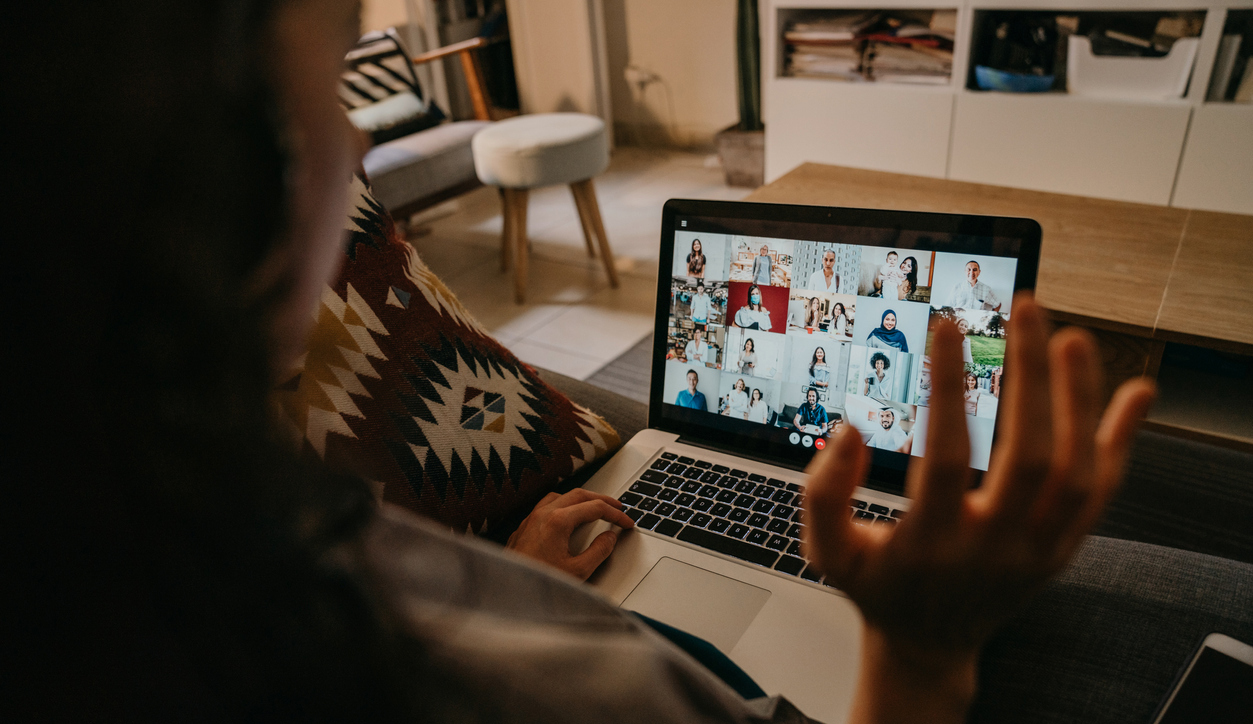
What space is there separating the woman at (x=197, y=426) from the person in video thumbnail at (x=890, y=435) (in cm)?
52

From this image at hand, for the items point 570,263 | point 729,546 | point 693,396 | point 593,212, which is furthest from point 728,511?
point 570,263

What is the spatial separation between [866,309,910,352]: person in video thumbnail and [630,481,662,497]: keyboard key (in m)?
0.27

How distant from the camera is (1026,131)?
100 inches

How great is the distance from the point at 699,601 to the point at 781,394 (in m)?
0.25

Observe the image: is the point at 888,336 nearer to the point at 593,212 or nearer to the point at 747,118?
the point at 593,212

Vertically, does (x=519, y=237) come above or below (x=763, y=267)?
below

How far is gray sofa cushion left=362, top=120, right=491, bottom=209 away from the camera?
9.11ft

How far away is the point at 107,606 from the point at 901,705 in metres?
0.31

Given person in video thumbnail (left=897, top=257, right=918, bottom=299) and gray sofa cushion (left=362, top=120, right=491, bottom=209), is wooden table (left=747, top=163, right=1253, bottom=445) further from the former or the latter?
gray sofa cushion (left=362, top=120, right=491, bottom=209)

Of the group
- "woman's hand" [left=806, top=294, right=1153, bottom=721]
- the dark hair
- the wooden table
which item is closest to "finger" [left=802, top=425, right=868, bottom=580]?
"woman's hand" [left=806, top=294, right=1153, bottom=721]

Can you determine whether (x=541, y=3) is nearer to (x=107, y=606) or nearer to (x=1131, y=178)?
(x=1131, y=178)

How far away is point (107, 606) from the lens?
9.2 inches

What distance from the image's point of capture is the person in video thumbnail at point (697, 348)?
872 mm

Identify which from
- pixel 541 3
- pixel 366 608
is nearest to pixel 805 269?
pixel 366 608
